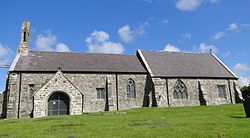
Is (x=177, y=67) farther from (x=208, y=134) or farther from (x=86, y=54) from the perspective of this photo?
(x=208, y=134)

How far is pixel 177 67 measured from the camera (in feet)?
119

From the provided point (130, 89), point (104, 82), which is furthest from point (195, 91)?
point (104, 82)

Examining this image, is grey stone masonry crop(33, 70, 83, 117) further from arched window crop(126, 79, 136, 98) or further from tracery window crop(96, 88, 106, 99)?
arched window crop(126, 79, 136, 98)

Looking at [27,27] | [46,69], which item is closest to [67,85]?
[46,69]

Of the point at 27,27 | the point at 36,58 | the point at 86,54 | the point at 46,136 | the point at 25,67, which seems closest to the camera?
the point at 46,136

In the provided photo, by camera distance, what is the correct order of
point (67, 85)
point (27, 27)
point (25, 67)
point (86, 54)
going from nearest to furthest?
point (67, 85), point (25, 67), point (27, 27), point (86, 54)

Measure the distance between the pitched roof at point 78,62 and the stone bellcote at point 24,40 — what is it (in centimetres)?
86

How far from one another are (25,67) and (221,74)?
96.8 ft

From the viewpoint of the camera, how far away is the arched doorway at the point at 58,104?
27203mm

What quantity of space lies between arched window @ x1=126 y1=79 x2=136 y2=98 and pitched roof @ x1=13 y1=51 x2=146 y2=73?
1.60m

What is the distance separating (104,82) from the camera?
31.0 meters

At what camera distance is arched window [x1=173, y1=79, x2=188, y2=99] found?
33.4 metres

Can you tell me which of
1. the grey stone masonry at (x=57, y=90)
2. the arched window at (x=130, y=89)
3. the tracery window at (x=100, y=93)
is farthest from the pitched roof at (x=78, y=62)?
the grey stone masonry at (x=57, y=90)

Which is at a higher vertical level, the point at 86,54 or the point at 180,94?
the point at 86,54
